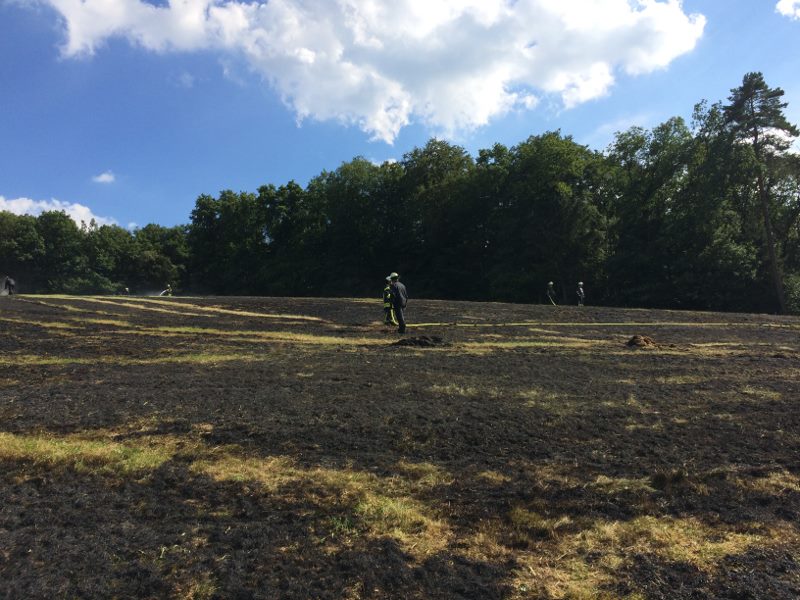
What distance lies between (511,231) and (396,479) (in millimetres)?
52591

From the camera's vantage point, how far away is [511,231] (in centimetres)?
5569

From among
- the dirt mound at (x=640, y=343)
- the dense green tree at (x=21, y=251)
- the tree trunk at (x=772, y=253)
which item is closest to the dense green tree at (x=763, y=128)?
the tree trunk at (x=772, y=253)

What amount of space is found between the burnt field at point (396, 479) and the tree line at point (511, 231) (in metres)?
35.4

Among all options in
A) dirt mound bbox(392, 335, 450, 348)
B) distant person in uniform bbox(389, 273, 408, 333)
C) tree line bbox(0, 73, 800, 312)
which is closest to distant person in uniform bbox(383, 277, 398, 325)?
distant person in uniform bbox(389, 273, 408, 333)

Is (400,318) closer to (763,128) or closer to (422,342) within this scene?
(422,342)

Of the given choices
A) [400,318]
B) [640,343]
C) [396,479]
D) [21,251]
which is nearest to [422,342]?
[400,318]

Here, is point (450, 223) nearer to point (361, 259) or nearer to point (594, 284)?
point (361, 259)

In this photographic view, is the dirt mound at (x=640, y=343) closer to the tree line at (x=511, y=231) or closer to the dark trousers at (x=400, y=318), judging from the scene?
the dark trousers at (x=400, y=318)

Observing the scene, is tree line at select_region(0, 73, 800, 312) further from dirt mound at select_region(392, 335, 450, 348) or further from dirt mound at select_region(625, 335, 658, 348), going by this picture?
dirt mound at select_region(392, 335, 450, 348)

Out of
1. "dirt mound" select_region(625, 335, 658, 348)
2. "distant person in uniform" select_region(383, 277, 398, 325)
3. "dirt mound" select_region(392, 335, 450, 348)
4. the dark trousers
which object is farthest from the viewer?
"distant person in uniform" select_region(383, 277, 398, 325)

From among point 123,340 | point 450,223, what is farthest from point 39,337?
point 450,223

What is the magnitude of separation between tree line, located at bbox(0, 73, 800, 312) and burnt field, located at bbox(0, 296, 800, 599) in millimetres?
35413

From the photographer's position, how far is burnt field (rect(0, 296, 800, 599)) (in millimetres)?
3547

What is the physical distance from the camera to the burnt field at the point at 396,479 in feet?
11.6
